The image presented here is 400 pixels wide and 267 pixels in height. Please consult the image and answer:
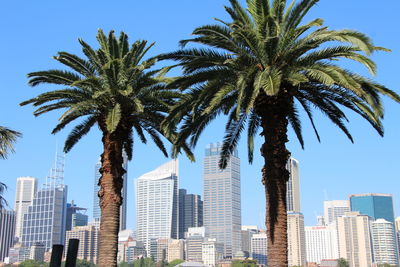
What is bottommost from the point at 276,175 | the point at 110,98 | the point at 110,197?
the point at 110,197

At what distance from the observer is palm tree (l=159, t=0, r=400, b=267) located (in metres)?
21.5

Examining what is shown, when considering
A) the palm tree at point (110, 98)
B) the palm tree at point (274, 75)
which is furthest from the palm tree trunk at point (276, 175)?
the palm tree at point (110, 98)

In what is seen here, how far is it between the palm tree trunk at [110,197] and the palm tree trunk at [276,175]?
7.85m

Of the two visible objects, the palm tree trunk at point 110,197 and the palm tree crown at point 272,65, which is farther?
the palm tree trunk at point 110,197

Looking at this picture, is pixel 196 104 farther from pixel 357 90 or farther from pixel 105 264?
pixel 105 264

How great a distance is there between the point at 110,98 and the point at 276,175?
933 centimetres

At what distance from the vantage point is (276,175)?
22.2 metres

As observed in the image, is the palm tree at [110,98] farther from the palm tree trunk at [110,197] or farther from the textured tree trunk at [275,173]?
the textured tree trunk at [275,173]

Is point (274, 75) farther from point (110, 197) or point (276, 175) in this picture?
point (110, 197)

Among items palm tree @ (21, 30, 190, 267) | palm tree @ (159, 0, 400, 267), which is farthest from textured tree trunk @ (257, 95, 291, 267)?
palm tree @ (21, 30, 190, 267)

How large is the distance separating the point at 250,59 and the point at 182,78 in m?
3.02

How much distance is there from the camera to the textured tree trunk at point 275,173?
21.5 metres

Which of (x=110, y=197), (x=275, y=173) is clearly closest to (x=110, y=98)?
(x=110, y=197)

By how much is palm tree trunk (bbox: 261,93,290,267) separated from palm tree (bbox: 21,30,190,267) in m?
6.37
